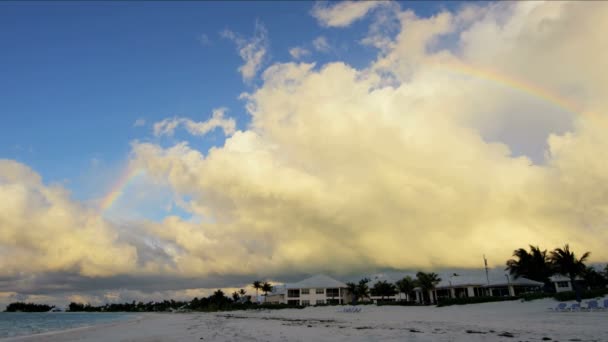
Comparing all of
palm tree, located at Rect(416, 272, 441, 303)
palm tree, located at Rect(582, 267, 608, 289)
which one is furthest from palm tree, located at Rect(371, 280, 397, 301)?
palm tree, located at Rect(582, 267, 608, 289)

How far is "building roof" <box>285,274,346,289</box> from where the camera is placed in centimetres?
10481

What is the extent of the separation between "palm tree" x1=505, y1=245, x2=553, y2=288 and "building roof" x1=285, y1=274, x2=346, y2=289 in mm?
48223

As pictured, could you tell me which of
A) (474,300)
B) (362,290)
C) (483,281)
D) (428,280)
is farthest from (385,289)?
(474,300)

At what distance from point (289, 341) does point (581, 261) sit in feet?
121

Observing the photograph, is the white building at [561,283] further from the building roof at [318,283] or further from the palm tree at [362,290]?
the building roof at [318,283]

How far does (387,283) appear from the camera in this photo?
292ft

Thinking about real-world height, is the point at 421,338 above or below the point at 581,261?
below

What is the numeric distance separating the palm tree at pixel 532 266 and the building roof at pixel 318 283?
4822cm

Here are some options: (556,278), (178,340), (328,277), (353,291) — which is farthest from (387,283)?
(178,340)

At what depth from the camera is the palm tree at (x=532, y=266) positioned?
59.9 meters

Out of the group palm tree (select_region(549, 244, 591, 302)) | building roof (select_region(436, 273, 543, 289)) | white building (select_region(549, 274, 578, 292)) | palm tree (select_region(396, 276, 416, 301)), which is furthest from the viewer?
white building (select_region(549, 274, 578, 292))

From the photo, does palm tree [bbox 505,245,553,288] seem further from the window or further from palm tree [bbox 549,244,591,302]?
the window

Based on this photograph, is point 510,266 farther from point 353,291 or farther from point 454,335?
point 454,335

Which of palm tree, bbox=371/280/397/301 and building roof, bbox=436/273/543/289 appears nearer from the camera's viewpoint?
building roof, bbox=436/273/543/289
